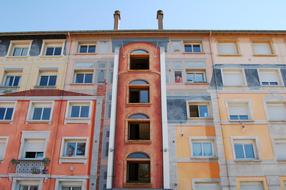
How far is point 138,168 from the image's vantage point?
20844 millimetres

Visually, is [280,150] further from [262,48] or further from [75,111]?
[75,111]

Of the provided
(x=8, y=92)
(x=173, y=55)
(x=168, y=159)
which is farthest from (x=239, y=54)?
(x=8, y=92)

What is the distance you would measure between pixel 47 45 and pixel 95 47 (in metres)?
4.46

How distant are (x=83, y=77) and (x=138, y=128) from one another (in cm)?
661

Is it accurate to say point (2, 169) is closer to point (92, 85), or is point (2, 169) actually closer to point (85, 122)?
point (85, 122)

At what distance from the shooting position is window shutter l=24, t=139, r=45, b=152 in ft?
69.1

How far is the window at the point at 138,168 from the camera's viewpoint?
20203 mm

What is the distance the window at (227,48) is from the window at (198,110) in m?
5.71

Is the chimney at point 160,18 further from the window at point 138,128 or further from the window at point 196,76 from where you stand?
the window at point 138,128

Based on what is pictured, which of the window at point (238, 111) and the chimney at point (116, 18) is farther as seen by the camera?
the chimney at point (116, 18)

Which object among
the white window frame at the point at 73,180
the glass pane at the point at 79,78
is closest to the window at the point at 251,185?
the white window frame at the point at 73,180

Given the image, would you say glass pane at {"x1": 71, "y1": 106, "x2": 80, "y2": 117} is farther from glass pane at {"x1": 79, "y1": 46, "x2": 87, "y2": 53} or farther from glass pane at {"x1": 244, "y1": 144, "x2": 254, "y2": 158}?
glass pane at {"x1": 244, "y1": 144, "x2": 254, "y2": 158}

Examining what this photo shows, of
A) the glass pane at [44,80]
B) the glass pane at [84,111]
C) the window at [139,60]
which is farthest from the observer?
the window at [139,60]

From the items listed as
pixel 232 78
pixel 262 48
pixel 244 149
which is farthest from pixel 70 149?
pixel 262 48
